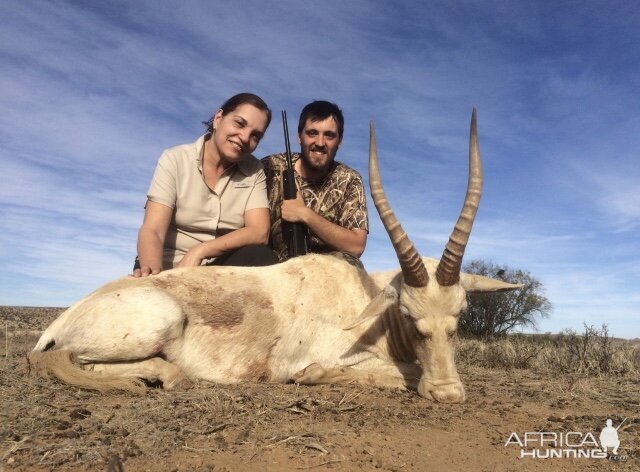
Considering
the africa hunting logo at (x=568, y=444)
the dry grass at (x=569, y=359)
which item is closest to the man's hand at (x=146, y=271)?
the africa hunting logo at (x=568, y=444)

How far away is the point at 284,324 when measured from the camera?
4.68m

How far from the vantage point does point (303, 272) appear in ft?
16.4

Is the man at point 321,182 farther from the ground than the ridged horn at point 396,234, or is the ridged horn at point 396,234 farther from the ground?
the man at point 321,182

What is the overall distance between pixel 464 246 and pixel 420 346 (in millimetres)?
843

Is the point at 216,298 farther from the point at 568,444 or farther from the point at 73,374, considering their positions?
the point at 568,444

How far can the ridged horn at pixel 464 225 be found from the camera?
4.07 meters

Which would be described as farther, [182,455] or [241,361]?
[241,361]

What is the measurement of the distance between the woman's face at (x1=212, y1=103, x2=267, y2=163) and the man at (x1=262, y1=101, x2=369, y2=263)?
81 cm

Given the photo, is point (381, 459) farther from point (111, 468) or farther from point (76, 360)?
point (76, 360)

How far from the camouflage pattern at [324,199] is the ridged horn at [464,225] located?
2.37 m

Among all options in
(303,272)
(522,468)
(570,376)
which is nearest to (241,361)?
(303,272)

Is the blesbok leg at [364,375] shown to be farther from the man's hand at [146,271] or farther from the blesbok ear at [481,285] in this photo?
the man's hand at [146,271]

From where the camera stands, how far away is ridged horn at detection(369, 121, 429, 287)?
4.08m

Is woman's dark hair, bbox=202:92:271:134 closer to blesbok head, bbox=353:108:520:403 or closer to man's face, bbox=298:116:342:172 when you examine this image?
Result: man's face, bbox=298:116:342:172
